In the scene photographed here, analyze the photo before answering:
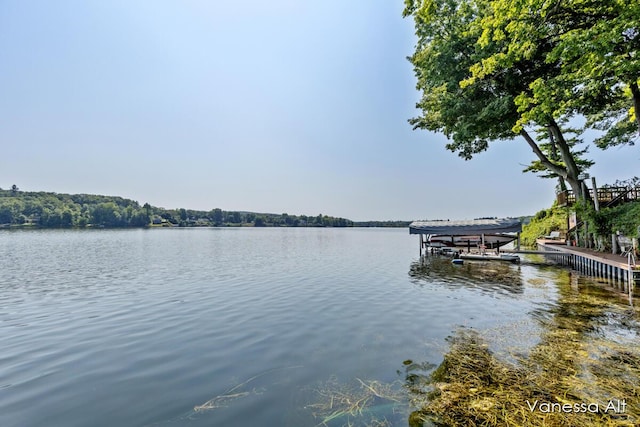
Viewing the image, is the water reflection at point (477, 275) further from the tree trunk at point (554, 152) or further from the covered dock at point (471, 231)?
the tree trunk at point (554, 152)

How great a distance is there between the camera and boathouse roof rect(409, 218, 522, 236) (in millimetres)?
22239

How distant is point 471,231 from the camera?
2317 centimetres

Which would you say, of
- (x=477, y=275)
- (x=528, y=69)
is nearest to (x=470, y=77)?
(x=528, y=69)

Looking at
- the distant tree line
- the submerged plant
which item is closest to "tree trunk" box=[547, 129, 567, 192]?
the submerged plant

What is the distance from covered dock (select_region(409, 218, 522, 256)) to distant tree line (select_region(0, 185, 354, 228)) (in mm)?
113374

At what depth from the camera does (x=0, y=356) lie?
6.02 metres

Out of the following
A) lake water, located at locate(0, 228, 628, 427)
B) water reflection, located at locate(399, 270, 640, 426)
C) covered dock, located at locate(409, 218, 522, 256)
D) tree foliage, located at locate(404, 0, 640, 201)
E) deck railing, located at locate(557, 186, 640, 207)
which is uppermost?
tree foliage, located at locate(404, 0, 640, 201)

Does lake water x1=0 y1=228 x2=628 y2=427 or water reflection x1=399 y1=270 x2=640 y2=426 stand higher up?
water reflection x1=399 y1=270 x2=640 y2=426

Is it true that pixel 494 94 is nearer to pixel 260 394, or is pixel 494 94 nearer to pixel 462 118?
pixel 462 118

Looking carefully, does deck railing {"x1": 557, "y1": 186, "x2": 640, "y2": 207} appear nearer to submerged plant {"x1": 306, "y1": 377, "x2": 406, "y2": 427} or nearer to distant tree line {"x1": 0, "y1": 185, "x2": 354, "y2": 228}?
submerged plant {"x1": 306, "y1": 377, "x2": 406, "y2": 427}

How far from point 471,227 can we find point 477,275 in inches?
354

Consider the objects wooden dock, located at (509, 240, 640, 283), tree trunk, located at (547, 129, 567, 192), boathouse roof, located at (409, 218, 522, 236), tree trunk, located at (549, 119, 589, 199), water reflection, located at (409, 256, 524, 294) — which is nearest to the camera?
wooden dock, located at (509, 240, 640, 283)

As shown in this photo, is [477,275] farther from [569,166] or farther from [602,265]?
[569,166]

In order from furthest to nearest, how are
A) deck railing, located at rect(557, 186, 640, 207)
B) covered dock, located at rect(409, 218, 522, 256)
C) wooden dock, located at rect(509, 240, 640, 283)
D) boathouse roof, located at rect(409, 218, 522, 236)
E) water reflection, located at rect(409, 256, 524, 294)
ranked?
1. covered dock, located at rect(409, 218, 522, 256)
2. boathouse roof, located at rect(409, 218, 522, 236)
3. deck railing, located at rect(557, 186, 640, 207)
4. water reflection, located at rect(409, 256, 524, 294)
5. wooden dock, located at rect(509, 240, 640, 283)
